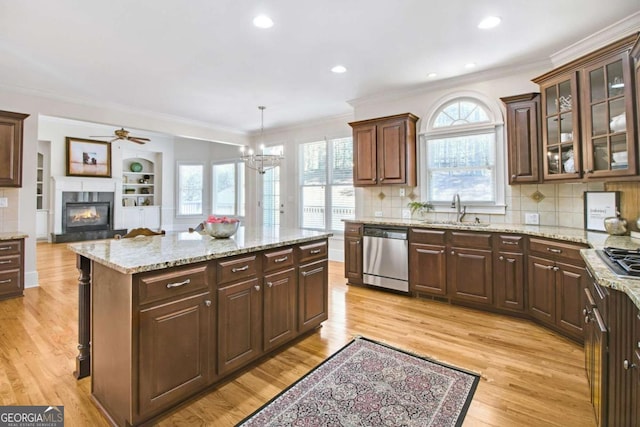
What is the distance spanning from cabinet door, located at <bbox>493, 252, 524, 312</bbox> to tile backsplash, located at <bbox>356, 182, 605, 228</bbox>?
0.77m

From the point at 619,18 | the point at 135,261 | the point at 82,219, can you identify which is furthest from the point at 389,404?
the point at 82,219

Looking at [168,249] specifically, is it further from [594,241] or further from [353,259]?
[594,241]

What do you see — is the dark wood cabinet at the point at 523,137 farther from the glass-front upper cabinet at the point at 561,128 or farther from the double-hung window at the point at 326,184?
the double-hung window at the point at 326,184

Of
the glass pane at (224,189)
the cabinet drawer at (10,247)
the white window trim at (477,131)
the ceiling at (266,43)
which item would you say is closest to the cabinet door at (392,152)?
the white window trim at (477,131)

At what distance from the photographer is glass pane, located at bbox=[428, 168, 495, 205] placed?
403 centimetres

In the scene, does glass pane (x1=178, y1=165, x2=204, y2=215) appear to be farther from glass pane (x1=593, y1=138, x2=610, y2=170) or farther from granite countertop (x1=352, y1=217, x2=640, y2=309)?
glass pane (x1=593, y1=138, x2=610, y2=170)

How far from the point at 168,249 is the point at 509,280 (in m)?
3.20

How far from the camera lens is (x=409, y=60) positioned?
3.58 metres

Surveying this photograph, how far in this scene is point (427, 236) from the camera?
3787 mm

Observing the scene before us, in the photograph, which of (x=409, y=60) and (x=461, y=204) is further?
(x=461, y=204)

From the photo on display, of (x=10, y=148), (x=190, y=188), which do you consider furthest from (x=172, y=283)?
(x=190, y=188)

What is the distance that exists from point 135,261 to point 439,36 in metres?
3.20

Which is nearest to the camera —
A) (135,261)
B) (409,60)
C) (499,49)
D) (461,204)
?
(135,261)

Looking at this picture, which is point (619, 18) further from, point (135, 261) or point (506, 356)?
point (135, 261)
